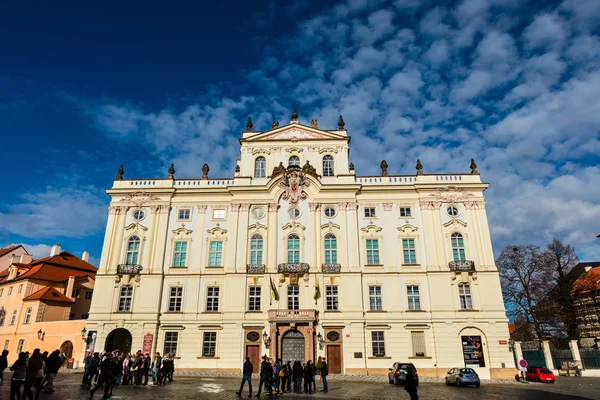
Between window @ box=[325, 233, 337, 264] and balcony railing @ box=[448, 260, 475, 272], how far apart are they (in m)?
10.4

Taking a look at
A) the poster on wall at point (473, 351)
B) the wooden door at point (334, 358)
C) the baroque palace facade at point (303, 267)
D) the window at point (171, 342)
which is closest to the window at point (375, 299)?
the baroque palace facade at point (303, 267)

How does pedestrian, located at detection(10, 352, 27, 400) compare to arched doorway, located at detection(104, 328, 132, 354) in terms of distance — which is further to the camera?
arched doorway, located at detection(104, 328, 132, 354)

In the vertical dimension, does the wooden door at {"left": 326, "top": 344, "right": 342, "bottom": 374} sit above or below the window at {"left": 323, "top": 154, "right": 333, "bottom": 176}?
below

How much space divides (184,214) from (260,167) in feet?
29.4

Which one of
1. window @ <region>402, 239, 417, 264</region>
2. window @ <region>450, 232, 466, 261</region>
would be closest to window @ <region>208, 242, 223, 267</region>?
window @ <region>402, 239, 417, 264</region>

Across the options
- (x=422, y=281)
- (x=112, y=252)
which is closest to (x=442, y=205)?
(x=422, y=281)

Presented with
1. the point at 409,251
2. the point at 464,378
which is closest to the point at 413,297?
the point at 409,251

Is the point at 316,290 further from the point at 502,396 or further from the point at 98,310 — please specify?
the point at 98,310

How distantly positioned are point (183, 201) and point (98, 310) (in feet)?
41.3

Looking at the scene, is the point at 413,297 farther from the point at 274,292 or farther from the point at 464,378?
the point at 274,292

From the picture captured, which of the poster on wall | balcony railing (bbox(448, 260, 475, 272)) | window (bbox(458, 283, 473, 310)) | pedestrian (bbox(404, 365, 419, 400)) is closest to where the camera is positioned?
pedestrian (bbox(404, 365, 419, 400))

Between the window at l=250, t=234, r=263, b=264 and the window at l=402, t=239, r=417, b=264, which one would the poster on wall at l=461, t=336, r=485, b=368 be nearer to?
the window at l=402, t=239, r=417, b=264

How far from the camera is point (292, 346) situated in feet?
120

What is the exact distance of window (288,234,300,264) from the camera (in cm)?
3934
